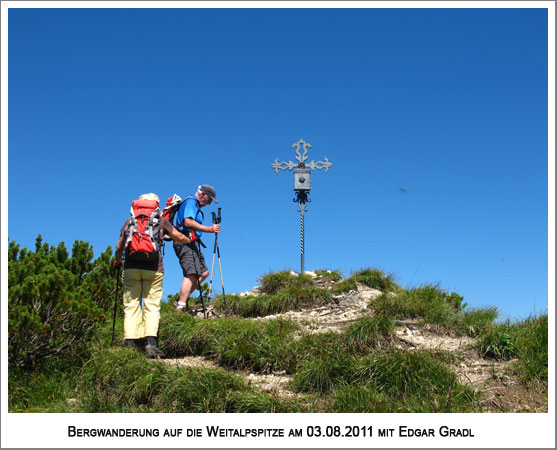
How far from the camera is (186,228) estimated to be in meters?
10.0

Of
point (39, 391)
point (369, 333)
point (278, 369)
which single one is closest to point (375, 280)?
point (369, 333)

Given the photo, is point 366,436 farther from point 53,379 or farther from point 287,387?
point 53,379

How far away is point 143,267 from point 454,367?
15.8ft

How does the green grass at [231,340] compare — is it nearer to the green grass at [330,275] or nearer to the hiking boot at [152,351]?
the hiking boot at [152,351]

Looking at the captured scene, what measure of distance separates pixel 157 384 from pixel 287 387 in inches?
67.9

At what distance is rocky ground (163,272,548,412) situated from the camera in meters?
6.49

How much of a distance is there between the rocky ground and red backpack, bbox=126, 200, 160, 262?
164cm

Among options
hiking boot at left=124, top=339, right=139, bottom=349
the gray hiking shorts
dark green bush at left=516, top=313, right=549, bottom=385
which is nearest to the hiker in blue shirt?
the gray hiking shorts

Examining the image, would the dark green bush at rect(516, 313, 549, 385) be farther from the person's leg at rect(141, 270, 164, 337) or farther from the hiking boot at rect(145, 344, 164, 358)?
the person's leg at rect(141, 270, 164, 337)

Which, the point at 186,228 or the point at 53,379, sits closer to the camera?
the point at 53,379

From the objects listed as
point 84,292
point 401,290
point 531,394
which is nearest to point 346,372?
point 531,394

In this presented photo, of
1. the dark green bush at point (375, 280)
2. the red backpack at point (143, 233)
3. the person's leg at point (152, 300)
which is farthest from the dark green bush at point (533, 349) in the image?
the red backpack at point (143, 233)

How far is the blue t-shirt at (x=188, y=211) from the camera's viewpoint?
9.90 m

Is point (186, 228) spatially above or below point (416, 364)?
above
